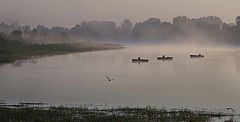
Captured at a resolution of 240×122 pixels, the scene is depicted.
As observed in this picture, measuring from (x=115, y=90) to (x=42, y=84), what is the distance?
1075 centimetres

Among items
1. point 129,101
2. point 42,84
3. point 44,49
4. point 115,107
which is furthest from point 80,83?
point 44,49

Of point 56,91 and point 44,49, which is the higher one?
point 44,49

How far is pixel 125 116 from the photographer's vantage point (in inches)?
984

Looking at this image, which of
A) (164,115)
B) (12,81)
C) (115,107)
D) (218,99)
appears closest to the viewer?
(164,115)

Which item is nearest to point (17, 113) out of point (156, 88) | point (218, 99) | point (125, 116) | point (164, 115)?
point (125, 116)

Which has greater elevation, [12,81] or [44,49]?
[44,49]

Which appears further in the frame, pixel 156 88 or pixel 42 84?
pixel 42 84

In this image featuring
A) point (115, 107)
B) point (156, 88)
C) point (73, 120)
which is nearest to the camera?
point (73, 120)

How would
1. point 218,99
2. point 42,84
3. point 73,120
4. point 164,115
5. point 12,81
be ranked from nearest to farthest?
point 73,120 → point 164,115 → point 218,99 → point 42,84 → point 12,81

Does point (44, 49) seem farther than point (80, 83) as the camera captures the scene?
Yes

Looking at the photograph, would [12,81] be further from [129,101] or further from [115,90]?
[129,101]

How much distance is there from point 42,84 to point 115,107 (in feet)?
64.6

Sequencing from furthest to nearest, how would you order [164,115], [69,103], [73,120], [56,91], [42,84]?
[42,84]
[56,91]
[69,103]
[164,115]
[73,120]

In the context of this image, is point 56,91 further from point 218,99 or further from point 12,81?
point 218,99
